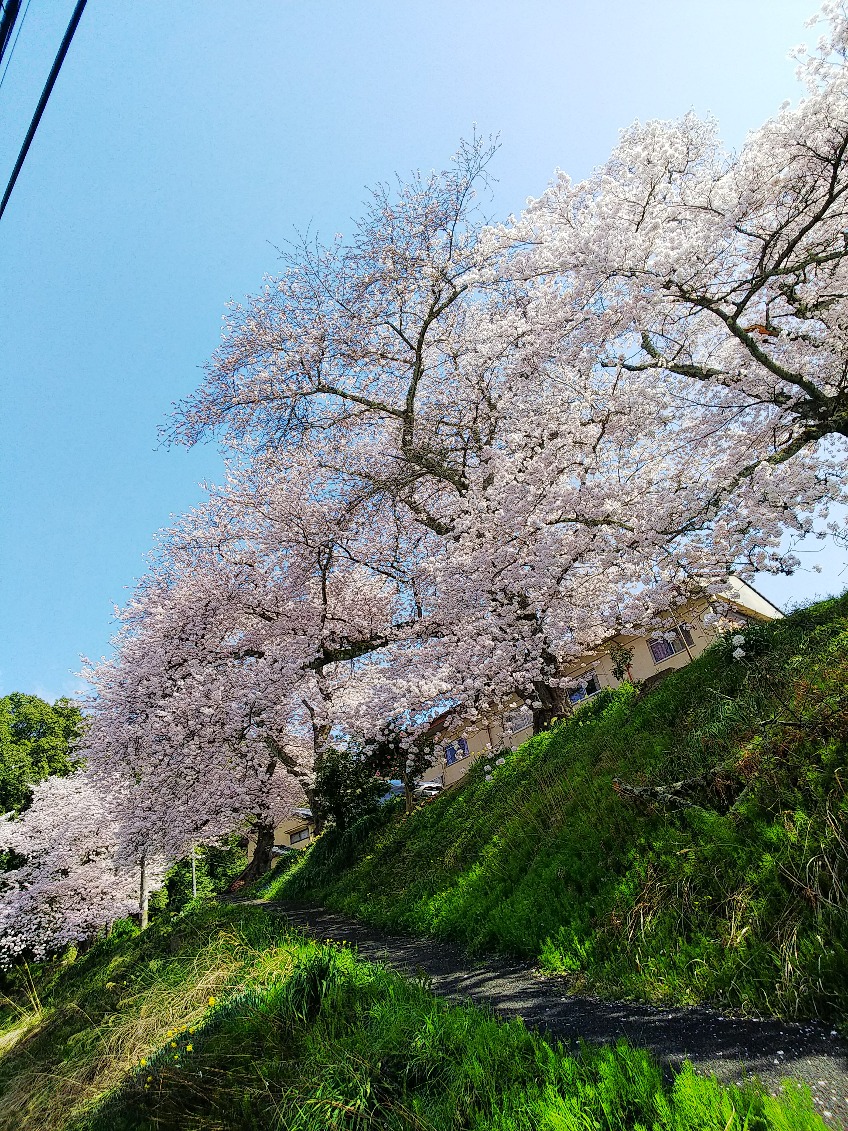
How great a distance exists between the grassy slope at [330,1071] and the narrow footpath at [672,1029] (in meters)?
0.21

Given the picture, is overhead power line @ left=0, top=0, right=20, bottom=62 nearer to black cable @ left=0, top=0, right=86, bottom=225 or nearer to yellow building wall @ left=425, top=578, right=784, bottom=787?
black cable @ left=0, top=0, right=86, bottom=225

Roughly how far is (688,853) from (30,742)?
35.2 m

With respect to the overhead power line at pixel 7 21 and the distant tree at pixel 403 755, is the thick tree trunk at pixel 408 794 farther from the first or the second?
the overhead power line at pixel 7 21

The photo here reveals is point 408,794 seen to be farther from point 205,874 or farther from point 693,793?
point 205,874

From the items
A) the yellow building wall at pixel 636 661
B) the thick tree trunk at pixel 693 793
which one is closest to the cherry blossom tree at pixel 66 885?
the yellow building wall at pixel 636 661

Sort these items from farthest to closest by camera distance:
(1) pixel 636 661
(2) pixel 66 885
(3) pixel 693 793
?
1. (1) pixel 636 661
2. (2) pixel 66 885
3. (3) pixel 693 793

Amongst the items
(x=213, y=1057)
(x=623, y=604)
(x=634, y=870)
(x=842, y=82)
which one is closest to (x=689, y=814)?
(x=634, y=870)

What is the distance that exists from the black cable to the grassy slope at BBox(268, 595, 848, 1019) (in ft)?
21.0

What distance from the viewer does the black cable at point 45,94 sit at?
2.91 metres

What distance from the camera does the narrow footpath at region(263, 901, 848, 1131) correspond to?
2.43 metres

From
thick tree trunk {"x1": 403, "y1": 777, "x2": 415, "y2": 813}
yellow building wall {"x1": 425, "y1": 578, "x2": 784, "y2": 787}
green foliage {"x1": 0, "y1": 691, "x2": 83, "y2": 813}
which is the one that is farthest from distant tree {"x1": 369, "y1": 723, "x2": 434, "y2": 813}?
green foliage {"x1": 0, "y1": 691, "x2": 83, "y2": 813}

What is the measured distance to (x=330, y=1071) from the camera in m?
3.37

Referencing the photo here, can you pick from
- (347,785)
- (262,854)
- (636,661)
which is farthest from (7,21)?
(262,854)

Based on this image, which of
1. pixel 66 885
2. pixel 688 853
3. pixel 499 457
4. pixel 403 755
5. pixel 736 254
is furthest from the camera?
pixel 66 885
